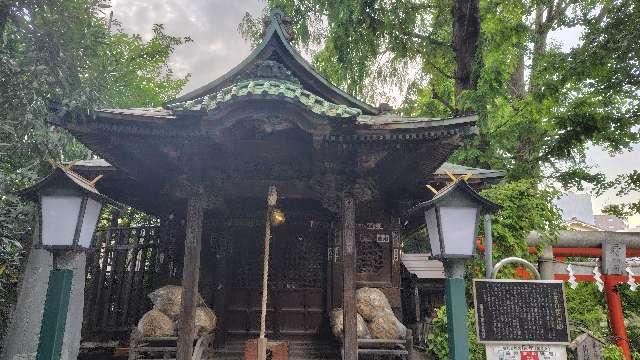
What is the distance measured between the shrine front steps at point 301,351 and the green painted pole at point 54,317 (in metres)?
4.69

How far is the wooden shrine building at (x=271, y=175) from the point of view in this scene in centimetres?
643

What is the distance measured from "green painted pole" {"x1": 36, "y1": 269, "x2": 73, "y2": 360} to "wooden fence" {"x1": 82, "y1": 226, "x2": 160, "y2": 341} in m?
5.10

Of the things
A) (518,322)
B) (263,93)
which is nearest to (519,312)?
(518,322)

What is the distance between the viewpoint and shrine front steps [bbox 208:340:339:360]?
9.01 meters

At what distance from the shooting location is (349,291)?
7.05 meters

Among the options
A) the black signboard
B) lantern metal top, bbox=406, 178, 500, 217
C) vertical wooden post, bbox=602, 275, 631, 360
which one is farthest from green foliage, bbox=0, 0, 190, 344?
vertical wooden post, bbox=602, 275, 631, 360

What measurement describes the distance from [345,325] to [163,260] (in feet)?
16.6

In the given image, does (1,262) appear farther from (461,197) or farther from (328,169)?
(461,197)

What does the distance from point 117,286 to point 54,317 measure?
6.07 metres

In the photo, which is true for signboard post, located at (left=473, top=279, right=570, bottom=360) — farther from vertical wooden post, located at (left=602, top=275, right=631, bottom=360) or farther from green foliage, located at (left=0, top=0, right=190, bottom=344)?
vertical wooden post, located at (left=602, top=275, right=631, bottom=360)

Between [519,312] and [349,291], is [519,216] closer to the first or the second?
[519,312]

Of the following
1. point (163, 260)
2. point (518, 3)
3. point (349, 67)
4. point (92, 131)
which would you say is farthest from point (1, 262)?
point (518, 3)

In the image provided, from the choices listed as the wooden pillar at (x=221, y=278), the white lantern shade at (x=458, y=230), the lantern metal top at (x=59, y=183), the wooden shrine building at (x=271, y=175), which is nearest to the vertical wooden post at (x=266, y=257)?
the wooden shrine building at (x=271, y=175)

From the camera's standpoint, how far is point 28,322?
858cm
